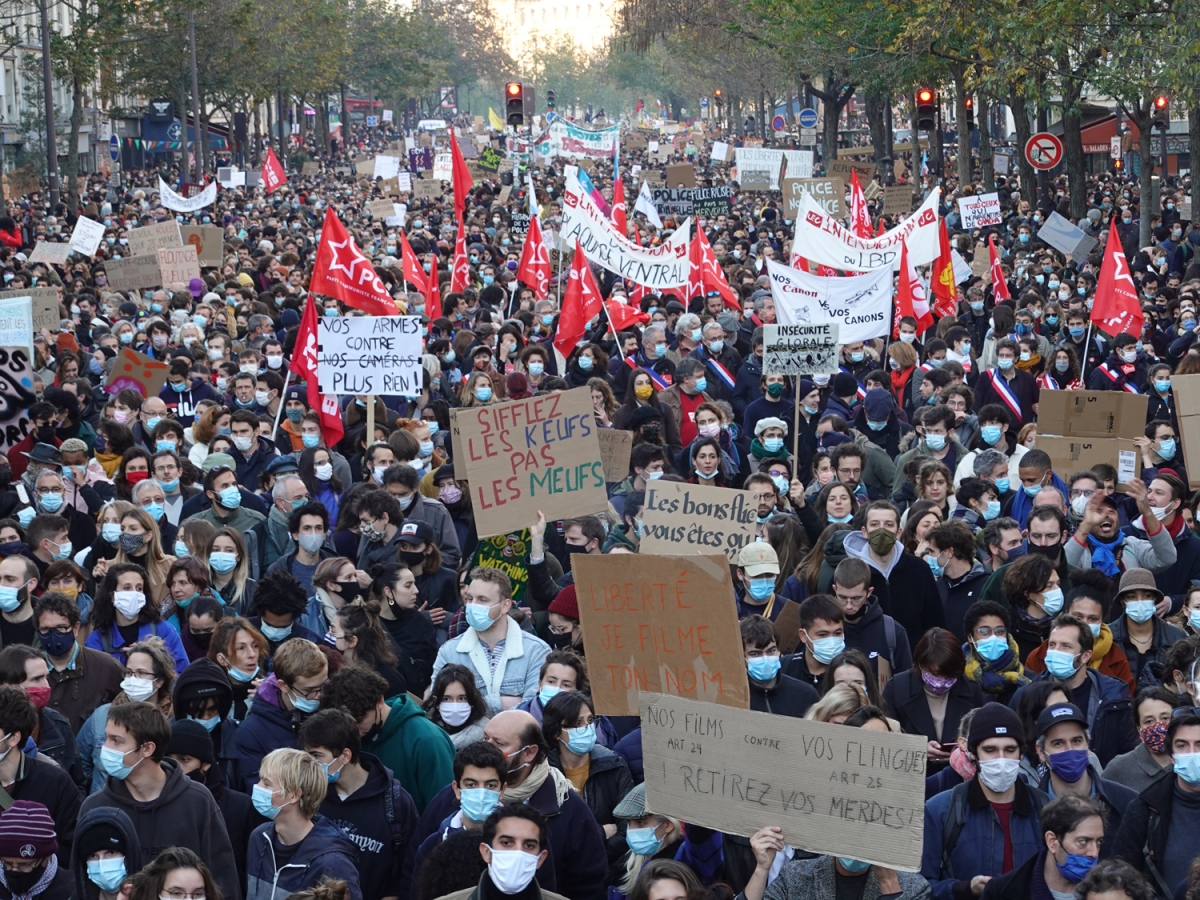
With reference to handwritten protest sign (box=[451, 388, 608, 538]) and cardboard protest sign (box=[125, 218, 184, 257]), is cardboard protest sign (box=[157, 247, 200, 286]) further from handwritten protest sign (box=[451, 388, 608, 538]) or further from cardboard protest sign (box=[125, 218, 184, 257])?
handwritten protest sign (box=[451, 388, 608, 538])

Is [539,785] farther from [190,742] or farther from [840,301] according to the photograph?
[840,301]

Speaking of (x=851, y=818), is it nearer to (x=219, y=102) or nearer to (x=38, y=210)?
(x=38, y=210)

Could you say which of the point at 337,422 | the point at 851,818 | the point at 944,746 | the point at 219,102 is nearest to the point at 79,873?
the point at 851,818

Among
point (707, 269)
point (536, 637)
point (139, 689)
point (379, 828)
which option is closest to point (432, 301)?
point (707, 269)

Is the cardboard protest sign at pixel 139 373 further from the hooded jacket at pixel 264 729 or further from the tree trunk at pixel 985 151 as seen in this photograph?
the tree trunk at pixel 985 151

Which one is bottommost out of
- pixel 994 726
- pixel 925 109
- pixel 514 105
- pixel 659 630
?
pixel 994 726

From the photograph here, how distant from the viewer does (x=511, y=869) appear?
4.93 m

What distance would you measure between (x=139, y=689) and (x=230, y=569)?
2123mm

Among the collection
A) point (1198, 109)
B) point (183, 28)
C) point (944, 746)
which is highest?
point (183, 28)

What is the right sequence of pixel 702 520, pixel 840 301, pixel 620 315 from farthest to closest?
1. pixel 620 315
2. pixel 840 301
3. pixel 702 520

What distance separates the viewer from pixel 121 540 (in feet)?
28.7

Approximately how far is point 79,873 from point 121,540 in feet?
11.9

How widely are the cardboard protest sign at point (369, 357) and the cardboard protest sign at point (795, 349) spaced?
249 cm

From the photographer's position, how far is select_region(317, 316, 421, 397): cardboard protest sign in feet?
39.5
